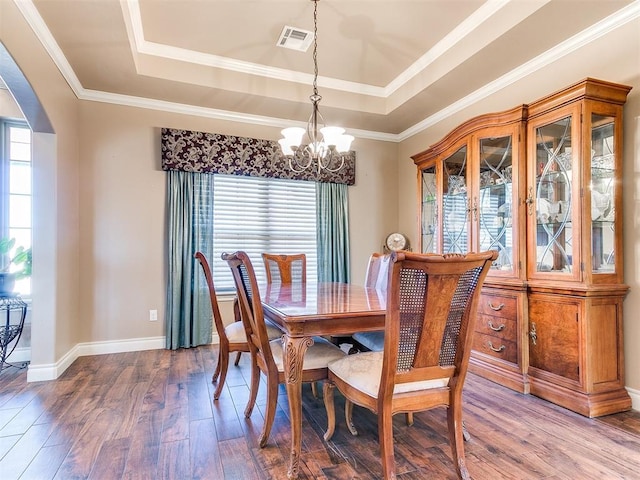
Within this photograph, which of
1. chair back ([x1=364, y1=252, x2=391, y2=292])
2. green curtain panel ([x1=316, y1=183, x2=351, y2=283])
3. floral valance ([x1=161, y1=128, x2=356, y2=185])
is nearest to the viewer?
chair back ([x1=364, y1=252, x2=391, y2=292])

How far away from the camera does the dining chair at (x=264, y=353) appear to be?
6.06 feet

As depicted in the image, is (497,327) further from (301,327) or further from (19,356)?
(19,356)

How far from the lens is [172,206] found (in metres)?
3.78

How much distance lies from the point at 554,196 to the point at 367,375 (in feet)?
6.54

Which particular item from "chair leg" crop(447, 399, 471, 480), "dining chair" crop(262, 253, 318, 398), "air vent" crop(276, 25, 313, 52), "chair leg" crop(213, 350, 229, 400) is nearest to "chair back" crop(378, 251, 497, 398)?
"chair leg" crop(447, 399, 471, 480)

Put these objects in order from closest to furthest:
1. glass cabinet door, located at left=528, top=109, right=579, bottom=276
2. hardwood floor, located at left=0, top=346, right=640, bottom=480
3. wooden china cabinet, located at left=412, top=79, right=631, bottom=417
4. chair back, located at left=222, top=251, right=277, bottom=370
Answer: hardwood floor, located at left=0, top=346, right=640, bottom=480 → chair back, located at left=222, top=251, right=277, bottom=370 → wooden china cabinet, located at left=412, top=79, right=631, bottom=417 → glass cabinet door, located at left=528, top=109, right=579, bottom=276

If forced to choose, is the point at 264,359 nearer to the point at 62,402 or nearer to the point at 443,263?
the point at 443,263

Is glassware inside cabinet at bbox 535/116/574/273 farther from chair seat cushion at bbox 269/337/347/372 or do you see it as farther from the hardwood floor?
chair seat cushion at bbox 269/337/347/372

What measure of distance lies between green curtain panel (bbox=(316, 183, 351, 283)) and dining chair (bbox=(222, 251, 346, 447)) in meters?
2.24

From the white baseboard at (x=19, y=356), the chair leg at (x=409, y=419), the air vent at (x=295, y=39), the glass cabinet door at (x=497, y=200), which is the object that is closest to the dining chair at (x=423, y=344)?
the chair leg at (x=409, y=419)

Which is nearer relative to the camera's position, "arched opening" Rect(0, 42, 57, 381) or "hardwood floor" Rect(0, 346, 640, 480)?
"hardwood floor" Rect(0, 346, 640, 480)

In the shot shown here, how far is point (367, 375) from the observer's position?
1644mm

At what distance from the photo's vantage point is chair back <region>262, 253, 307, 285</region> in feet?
11.5

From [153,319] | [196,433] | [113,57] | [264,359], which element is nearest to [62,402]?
[196,433]
